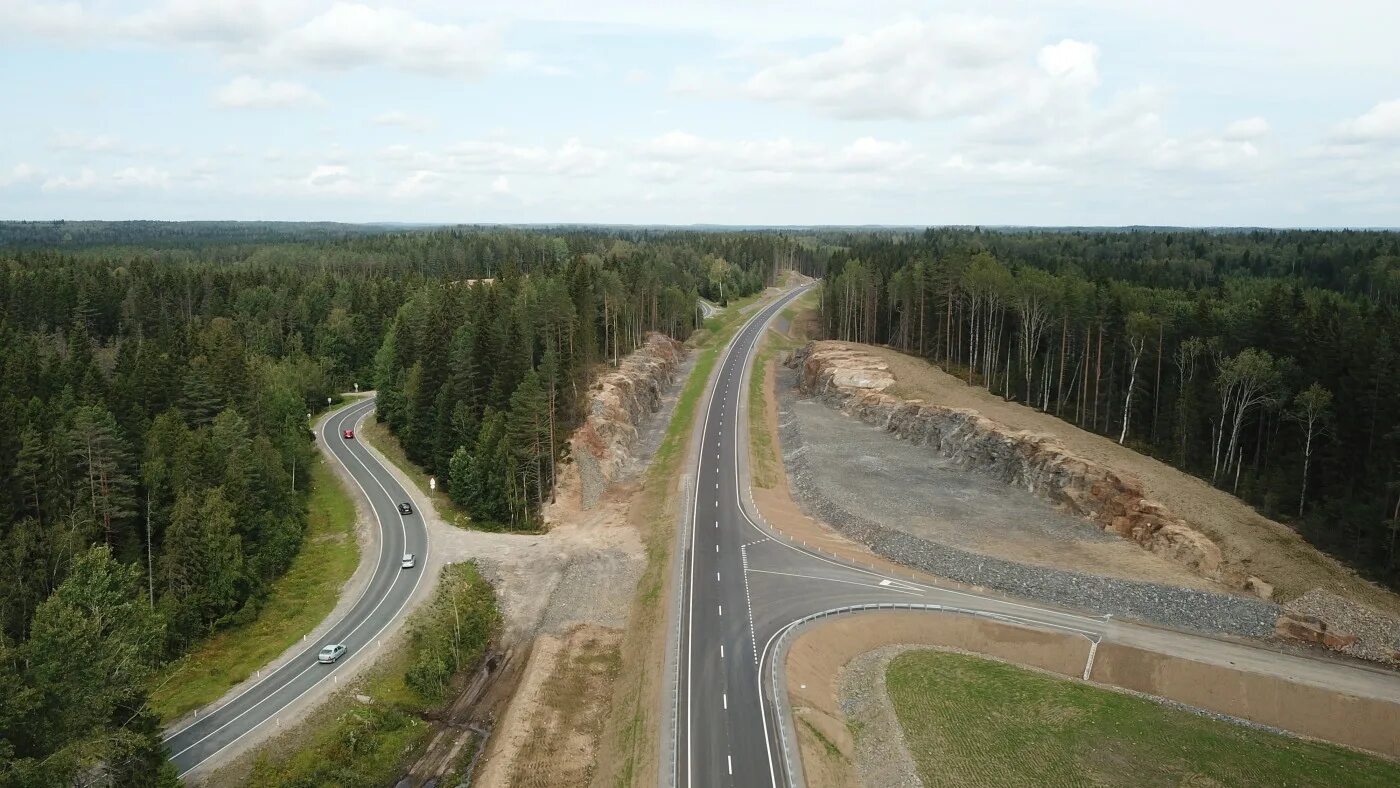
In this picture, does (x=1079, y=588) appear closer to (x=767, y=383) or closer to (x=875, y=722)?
(x=875, y=722)

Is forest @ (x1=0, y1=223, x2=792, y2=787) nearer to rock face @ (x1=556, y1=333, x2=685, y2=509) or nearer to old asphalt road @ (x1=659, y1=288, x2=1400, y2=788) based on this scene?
rock face @ (x1=556, y1=333, x2=685, y2=509)

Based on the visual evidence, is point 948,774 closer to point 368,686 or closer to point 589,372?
point 368,686

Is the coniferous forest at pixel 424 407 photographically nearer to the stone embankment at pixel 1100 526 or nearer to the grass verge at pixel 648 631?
the stone embankment at pixel 1100 526

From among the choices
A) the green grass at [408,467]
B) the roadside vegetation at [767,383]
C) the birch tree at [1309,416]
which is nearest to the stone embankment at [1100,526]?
the roadside vegetation at [767,383]

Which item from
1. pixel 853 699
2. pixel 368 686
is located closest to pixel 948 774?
pixel 853 699

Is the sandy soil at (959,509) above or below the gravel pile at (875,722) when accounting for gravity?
above
